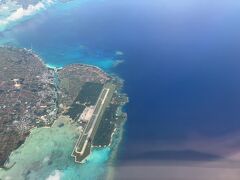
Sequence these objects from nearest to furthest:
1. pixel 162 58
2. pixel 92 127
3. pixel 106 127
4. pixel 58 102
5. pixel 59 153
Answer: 1. pixel 59 153
2. pixel 92 127
3. pixel 106 127
4. pixel 58 102
5. pixel 162 58

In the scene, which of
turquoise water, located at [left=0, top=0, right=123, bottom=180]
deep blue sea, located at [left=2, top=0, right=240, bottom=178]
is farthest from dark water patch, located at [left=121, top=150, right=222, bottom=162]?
turquoise water, located at [left=0, top=0, right=123, bottom=180]

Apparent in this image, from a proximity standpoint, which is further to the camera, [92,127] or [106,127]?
[106,127]

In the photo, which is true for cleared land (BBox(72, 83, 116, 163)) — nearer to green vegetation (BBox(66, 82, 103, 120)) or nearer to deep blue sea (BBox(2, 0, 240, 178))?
green vegetation (BBox(66, 82, 103, 120))

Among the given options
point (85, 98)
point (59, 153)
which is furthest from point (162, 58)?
point (59, 153)

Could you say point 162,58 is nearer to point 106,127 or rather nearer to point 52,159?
point 106,127

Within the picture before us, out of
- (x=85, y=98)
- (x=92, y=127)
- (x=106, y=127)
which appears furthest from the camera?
(x=85, y=98)

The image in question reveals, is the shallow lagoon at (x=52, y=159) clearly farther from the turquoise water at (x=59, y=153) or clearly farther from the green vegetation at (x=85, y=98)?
A: the green vegetation at (x=85, y=98)
